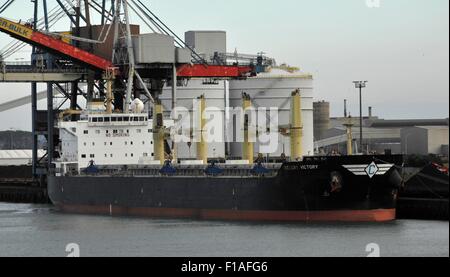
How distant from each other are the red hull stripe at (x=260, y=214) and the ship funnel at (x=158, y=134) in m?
2.89

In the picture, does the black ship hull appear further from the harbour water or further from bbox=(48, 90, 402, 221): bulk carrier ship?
the harbour water

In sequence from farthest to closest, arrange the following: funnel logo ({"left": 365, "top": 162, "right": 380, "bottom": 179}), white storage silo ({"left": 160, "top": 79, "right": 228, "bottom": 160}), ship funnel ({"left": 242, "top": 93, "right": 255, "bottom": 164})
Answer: white storage silo ({"left": 160, "top": 79, "right": 228, "bottom": 160}), ship funnel ({"left": 242, "top": 93, "right": 255, "bottom": 164}), funnel logo ({"left": 365, "top": 162, "right": 380, "bottom": 179})

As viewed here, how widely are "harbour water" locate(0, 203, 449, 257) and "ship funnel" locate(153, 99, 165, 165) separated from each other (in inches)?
223

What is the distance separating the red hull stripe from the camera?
34.6 m

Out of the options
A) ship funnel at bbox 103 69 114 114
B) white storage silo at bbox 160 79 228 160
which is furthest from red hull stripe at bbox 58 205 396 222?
white storage silo at bbox 160 79 228 160

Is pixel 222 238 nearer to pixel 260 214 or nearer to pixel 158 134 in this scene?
pixel 260 214

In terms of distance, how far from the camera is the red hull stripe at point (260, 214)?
113ft

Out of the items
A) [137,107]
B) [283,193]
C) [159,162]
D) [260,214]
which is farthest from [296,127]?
[137,107]

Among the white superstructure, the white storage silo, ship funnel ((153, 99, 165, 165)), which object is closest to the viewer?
ship funnel ((153, 99, 165, 165))

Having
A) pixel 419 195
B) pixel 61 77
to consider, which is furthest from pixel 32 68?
pixel 419 195

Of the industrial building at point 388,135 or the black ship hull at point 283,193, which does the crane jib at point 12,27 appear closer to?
the black ship hull at point 283,193

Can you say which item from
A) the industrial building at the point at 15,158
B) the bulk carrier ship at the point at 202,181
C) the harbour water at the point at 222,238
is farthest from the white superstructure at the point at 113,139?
the industrial building at the point at 15,158

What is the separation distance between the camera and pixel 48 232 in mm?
34750
